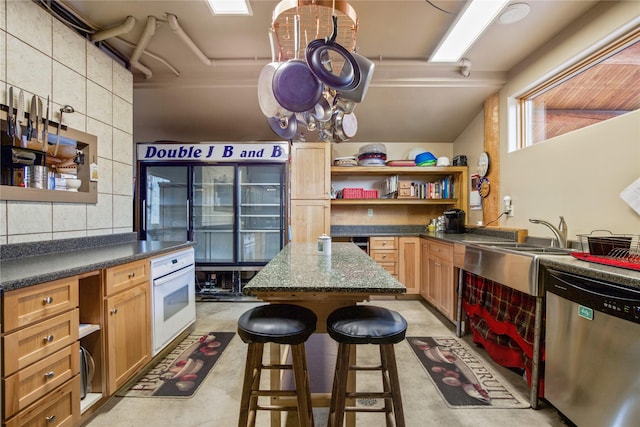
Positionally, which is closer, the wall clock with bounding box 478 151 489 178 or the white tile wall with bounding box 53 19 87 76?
the white tile wall with bounding box 53 19 87 76

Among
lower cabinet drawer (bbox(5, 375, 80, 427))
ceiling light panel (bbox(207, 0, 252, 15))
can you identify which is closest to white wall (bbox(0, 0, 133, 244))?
lower cabinet drawer (bbox(5, 375, 80, 427))

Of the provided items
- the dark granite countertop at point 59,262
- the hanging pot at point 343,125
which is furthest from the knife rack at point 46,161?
the hanging pot at point 343,125

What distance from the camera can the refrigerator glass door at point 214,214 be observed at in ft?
11.8

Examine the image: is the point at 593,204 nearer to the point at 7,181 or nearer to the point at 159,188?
the point at 7,181

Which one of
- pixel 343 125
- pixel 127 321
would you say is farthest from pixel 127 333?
pixel 343 125

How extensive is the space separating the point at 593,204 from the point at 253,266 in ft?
10.5

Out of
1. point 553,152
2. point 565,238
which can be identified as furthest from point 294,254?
point 553,152

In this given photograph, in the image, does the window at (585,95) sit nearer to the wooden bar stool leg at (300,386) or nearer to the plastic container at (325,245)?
the plastic container at (325,245)

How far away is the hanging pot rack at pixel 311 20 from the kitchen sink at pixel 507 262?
1.61 meters

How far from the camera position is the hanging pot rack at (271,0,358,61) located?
4.08 feet

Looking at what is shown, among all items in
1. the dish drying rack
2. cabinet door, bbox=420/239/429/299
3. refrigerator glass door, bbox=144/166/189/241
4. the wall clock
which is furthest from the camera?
refrigerator glass door, bbox=144/166/189/241

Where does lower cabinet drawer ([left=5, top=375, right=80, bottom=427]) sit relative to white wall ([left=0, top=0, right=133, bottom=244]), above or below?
below

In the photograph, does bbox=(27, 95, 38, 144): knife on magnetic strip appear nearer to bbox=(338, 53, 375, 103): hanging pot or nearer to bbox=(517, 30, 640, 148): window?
bbox=(338, 53, 375, 103): hanging pot

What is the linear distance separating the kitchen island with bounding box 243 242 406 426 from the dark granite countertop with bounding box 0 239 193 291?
2.93ft
